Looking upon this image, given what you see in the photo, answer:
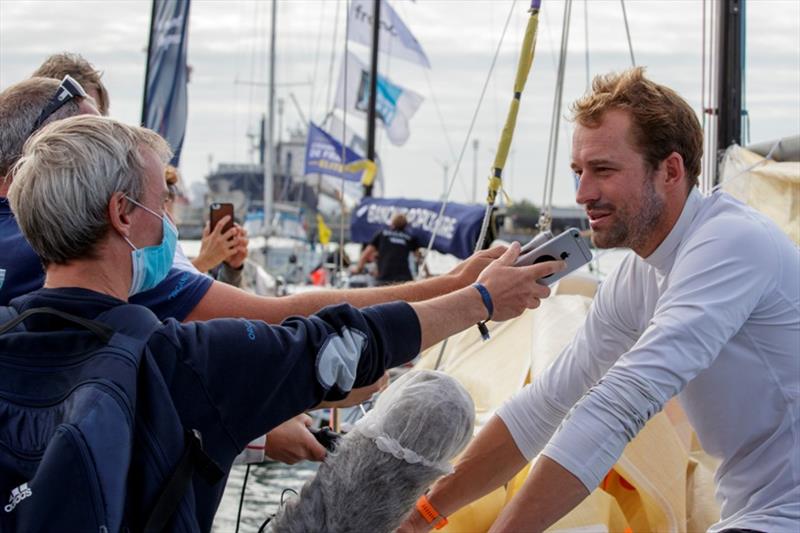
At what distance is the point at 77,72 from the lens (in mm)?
3520

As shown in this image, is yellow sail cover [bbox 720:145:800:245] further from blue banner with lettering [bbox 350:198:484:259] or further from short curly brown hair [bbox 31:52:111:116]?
blue banner with lettering [bbox 350:198:484:259]

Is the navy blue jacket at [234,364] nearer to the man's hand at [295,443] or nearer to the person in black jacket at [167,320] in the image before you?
the person in black jacket at [167,320]

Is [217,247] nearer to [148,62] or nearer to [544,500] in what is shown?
[544,500]

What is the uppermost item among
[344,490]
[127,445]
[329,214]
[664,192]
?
[664,192]

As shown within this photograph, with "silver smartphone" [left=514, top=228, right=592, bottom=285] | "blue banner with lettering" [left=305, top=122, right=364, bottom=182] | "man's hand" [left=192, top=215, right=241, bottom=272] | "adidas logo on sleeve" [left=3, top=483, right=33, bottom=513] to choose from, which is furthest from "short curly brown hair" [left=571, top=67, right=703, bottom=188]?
"blue banner with lettering" [left=305, top=122, right=364, bottom=182]

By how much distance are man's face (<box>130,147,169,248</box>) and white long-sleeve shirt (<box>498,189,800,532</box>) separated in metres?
1.02

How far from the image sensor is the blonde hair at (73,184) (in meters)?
1.99

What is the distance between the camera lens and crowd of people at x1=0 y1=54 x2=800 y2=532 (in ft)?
6.26

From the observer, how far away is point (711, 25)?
20.6 ft

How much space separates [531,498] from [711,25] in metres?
4.51

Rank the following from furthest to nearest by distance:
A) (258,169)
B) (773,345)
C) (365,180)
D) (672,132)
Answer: (258,169), (365,180), (672,132), (773,345)

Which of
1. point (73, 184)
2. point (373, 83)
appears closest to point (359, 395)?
point (73, 184)

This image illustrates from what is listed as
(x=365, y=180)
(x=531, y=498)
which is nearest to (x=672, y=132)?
(x=531, y=498)

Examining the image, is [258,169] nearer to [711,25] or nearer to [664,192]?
[711,25]
